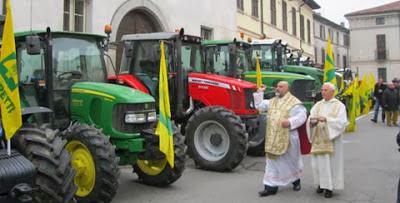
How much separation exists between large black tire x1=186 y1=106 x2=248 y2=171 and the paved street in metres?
0.21

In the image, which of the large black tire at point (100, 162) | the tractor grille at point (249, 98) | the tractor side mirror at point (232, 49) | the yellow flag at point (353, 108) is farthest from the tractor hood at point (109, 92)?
the yellow flag at point (353, 108)

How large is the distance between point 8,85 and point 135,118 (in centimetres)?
262

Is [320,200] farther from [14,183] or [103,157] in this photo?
[14,183]

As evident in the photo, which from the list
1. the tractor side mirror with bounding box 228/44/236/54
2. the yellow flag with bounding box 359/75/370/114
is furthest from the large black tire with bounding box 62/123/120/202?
the yellow flag with bounding box 359/75/370/114

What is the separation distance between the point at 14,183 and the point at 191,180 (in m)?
4.31

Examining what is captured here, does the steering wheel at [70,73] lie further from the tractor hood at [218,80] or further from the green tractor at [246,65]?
the green tractor at [246,65]

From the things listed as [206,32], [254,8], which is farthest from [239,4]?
[206,32]

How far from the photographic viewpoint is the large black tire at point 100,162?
6254 mm

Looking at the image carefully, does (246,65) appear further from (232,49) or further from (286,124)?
(286,124)

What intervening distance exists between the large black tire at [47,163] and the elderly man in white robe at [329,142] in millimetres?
3471

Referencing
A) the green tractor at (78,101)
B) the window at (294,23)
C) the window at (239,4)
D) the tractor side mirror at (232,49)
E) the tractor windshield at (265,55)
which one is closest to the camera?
the green tractor at (78,101)

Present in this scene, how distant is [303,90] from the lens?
14.0 metres

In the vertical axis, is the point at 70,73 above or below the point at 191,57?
below

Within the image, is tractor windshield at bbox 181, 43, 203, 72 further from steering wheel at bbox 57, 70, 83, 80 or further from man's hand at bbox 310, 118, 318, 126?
man's hand at bbox 310, 118, 318, 126
